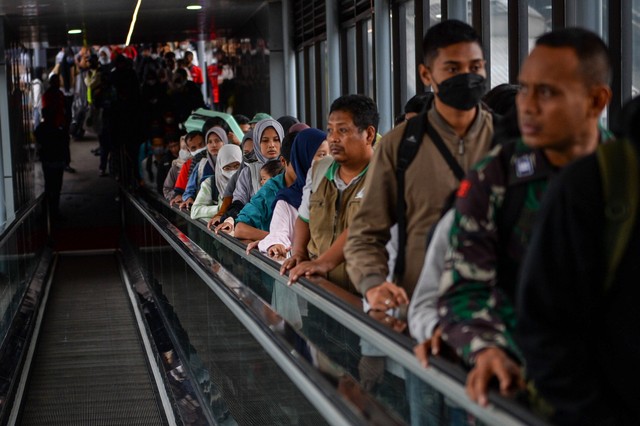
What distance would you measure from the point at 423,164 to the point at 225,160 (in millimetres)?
6197

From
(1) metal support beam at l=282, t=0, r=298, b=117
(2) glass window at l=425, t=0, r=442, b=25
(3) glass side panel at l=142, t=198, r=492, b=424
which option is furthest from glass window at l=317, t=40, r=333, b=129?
(3) glass side panel at l=142, t=198, r=492, b=424

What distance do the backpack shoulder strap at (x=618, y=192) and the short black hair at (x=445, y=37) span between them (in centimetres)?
148

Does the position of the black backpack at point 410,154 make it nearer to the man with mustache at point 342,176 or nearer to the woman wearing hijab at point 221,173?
the man with mustache at point 342,176

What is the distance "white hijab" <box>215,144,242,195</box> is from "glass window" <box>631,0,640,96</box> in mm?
4270

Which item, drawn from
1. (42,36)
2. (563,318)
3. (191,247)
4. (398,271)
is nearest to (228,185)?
(191,247)

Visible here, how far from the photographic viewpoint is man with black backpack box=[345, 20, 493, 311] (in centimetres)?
308

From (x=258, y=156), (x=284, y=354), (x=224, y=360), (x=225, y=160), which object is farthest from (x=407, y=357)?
(x=225, y=160)

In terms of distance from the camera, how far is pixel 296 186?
560 centimetres

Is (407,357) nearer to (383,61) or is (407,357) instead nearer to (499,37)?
(499,37)

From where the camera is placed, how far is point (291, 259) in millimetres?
4359

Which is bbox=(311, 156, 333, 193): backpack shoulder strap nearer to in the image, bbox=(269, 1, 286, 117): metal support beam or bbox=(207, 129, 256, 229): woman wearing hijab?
bbox=(207, 129, 256, 229): woman wearing hijab

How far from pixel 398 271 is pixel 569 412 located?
4.68 feet

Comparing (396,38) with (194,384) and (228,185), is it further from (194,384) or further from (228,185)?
(194,384)

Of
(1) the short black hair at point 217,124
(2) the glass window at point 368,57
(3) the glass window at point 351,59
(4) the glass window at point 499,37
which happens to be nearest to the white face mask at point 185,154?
(1) the short black hair at point 217,124
